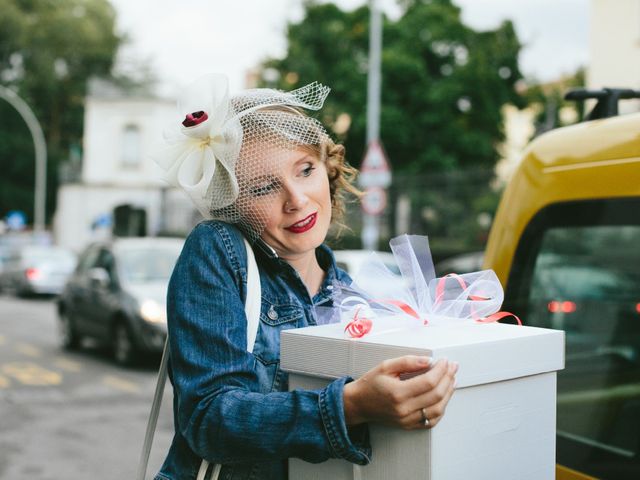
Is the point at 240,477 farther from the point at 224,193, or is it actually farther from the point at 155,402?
the point at 224,193

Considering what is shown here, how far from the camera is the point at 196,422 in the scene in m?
1.53

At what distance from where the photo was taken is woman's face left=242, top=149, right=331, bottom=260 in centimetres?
173

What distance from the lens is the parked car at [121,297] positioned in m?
9.95

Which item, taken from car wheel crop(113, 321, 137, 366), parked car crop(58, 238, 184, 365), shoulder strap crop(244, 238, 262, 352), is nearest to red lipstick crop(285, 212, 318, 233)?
shoulder strap crop(244, 238, 262, 352)

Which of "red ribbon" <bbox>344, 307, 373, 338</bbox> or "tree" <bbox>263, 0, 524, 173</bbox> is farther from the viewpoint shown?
"tree" <bbox>263, 0, 524, 173</bbox>

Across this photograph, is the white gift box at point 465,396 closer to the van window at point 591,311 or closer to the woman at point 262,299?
the woman at point 262,299

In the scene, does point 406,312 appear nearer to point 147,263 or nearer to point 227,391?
point 227,391

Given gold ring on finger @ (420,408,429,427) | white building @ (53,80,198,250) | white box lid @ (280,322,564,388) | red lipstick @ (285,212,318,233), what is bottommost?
gold ring on finger @ (420,408,429,427)

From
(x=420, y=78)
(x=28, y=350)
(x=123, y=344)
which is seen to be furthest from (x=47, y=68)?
(x=123, y=344)

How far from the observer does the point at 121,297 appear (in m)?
10.3

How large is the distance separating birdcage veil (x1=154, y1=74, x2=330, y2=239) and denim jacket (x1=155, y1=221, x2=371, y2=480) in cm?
6

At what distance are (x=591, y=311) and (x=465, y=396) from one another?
1.50m

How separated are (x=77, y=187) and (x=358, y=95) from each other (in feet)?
53.5

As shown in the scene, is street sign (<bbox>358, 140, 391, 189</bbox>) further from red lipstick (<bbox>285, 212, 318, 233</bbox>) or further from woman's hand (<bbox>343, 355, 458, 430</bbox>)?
woman's hand (<bbox>343, 355, 458, 430</bbox>)
